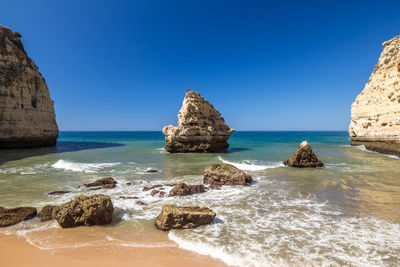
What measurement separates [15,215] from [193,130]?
63.2ft

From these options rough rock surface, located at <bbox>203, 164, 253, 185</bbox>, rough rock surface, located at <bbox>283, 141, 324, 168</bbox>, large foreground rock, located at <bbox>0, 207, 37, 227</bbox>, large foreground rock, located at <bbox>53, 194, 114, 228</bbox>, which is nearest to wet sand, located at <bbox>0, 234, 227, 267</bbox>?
large foreground rock, located at <bbox>53, 194, 114, 228</bbox>

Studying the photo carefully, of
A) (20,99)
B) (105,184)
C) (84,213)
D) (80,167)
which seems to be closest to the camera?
(84,213)

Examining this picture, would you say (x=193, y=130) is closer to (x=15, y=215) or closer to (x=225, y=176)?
(x=225, y=176)

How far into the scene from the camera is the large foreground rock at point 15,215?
16.7ft

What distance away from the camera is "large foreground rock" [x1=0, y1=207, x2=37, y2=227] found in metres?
5.08

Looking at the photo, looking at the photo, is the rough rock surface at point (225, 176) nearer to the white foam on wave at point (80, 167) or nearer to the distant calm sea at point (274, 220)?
the distant calm sea at point (274, 220)

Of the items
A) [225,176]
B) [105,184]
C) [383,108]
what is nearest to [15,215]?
[105,184]

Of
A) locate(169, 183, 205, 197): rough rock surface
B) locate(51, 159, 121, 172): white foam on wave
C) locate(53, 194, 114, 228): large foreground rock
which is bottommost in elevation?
locate(51, 159, 121, 172): white foam on wave

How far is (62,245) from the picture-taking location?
4.18 meters

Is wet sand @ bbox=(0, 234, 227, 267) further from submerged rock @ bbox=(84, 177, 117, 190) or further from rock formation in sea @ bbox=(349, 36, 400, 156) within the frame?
rock formation in sea @ bbox=(349, 36, 400, 156)

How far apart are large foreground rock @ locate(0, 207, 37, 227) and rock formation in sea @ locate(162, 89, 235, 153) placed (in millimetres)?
18620

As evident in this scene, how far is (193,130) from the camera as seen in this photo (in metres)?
24.0

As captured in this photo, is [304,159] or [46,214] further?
[304,159]

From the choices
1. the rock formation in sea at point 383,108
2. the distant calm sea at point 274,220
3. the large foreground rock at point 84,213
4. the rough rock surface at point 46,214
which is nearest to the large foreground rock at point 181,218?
the distant calm sea at point 274,220
